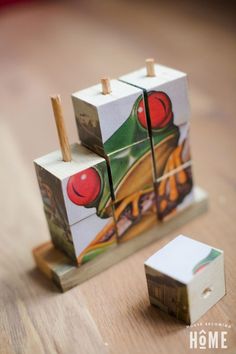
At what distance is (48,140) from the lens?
1.25m

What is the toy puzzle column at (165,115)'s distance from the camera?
797 millimetres

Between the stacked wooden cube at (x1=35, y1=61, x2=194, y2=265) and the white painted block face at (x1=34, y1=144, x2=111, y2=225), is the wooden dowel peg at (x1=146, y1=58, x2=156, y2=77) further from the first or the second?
Result: the white painted block face at (x1=34, y1=144, x2=111, y2=225)

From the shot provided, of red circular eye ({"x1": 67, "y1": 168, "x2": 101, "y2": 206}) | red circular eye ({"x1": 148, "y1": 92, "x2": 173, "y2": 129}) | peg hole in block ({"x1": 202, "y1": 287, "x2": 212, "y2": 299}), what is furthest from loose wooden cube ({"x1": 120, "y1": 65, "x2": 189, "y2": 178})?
peg hole in block ({"x1": 202, "y1": 287, "x2": 212, "y2": 299})

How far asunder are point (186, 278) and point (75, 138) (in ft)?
2.02

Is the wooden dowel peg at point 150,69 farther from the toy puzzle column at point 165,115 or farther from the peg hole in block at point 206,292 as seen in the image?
the peg hole in block at point 206,292

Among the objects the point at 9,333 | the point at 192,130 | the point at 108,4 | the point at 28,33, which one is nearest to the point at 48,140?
the point at 192,130

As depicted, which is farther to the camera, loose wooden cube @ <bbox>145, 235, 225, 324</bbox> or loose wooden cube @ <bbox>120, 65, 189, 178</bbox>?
loose wooden cube @ <bbox>120, 65, 189, 178</bbox>

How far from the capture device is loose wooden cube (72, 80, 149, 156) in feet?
2.47

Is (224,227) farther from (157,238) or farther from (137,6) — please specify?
(137,6)

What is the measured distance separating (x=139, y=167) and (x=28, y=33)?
4.32ft

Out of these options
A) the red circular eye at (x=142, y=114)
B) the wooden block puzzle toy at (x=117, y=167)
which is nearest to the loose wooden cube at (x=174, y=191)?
the wooden block puzzle toy at (x=117, y=167)

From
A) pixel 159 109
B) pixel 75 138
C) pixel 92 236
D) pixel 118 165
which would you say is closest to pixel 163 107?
pixel 159 109

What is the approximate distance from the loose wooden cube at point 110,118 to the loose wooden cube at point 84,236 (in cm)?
11

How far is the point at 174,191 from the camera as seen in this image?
88 centimetres
